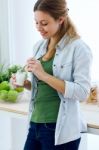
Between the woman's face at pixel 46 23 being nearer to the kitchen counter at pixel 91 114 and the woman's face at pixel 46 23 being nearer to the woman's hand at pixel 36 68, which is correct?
the woman's hand at pixel 36 68

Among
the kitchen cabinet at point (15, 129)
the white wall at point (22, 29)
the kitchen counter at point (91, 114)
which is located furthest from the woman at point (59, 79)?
the white wall at point (22, 29)

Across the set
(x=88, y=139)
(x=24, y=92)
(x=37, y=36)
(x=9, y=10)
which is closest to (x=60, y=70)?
(x=24, y=92)

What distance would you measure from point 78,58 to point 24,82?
1.24 feet

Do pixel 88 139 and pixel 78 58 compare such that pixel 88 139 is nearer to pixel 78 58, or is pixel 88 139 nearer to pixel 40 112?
pixel 40 112

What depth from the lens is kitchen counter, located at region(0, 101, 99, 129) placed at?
4.89 feet

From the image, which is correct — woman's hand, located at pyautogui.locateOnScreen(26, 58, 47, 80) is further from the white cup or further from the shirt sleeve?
the white cup

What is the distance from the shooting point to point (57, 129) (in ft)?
4.12

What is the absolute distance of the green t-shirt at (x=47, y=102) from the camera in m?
1.28

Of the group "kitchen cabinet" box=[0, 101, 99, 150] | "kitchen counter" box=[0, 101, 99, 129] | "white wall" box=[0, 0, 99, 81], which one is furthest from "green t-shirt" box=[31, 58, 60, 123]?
"white wall" box=[0, 0, 99, 81]

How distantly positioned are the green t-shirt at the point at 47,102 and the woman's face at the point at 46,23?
0.39 feet

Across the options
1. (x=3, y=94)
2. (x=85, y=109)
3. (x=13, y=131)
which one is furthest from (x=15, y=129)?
(x=85, y=109)

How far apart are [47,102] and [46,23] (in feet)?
1.05

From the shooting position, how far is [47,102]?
1.30 metres

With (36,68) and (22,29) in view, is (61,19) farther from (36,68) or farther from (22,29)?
(22,29)
